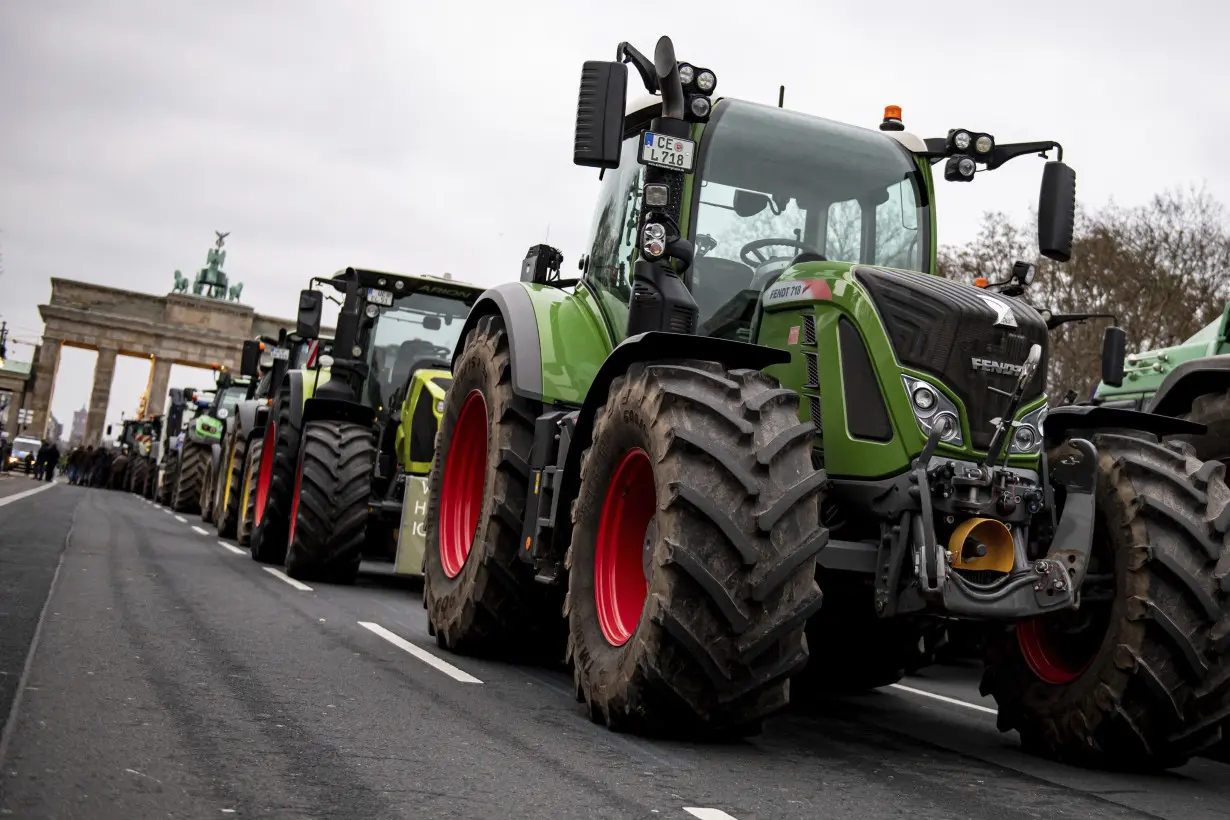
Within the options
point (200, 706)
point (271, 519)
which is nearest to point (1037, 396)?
point (200, 706)

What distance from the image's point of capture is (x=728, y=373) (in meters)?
5.48

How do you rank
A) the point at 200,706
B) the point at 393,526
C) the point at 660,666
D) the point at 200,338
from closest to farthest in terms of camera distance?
the point at 660,666 → the point at 200,706 → the point at 393,526 → the point at 200,338

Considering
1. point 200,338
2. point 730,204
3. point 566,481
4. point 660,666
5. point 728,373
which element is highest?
point 200,338

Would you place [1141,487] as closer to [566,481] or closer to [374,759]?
[566,481]

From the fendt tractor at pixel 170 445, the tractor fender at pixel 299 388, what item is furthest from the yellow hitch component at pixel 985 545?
the fendt tractor at pixel 170 445

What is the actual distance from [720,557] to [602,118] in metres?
1.93

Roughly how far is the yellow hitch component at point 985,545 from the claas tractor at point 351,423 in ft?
21.2

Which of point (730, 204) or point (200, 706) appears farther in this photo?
point (730, 204)

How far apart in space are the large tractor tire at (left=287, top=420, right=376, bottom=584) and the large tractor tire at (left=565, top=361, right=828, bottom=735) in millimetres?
6498

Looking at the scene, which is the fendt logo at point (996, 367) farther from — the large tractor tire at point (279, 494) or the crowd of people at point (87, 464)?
the crowd of people at point (87, 464)

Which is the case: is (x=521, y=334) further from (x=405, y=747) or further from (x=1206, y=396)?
(x=1206, y=396)

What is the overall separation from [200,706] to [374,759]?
1119mm

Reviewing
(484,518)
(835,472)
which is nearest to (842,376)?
(835,472)

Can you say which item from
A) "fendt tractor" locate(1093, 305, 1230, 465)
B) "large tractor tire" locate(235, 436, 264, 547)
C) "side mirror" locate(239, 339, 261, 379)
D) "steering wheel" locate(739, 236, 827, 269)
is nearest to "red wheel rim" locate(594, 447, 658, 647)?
"steering wheel" locate(739, 236, 827, 269)
